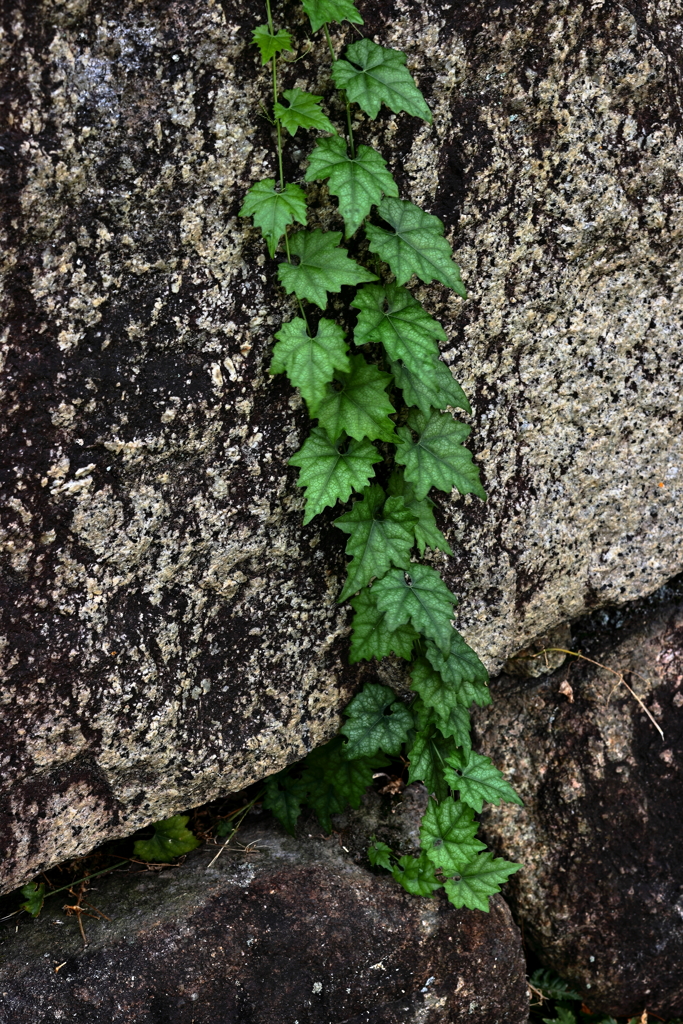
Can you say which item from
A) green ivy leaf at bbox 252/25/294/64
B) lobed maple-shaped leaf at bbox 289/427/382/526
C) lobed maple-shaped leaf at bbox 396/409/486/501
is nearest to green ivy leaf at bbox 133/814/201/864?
lobed maple-shaped leaf at bbox 289/427/382/526

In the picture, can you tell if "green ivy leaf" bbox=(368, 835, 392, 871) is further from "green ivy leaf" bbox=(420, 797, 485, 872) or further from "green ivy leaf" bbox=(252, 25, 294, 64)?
"green ivy leaf" bbox=(252, 25, 294, 64)

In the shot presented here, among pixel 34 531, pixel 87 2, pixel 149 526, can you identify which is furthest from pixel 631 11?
pixel 34 531

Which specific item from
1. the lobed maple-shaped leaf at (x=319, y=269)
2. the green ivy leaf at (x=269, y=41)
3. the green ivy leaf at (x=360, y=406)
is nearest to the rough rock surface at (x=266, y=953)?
the green ivy leaf at (x=360, y=406)

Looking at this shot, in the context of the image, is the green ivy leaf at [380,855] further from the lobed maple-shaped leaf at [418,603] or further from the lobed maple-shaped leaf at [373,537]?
the lobed maple-shaped leaf at [373,537]

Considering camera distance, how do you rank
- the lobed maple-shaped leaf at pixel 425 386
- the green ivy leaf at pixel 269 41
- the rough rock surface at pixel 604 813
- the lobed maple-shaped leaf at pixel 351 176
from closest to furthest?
1. the green ivy leaf at pixel 269 41
2. the lobed maple-shaped leaf at pixel 351 176
3. the lobed maple-shaped leaf at pixel 425 386
4. the rough rock surface at pixel 604 813

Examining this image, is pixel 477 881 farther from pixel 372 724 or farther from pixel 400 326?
pixel 400 326

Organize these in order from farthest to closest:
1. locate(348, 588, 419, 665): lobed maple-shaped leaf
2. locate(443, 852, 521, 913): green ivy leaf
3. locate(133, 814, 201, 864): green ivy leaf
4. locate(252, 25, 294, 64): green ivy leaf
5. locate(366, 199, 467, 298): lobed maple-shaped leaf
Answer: locate(133, 814, 201, 864): green ivy leaf → locate(443, 852, 521, 913): green ivy leaf → locate(348, 588, 419, 665): lobed maple-shaped leaf → locate(366, 199, 467, 298): lobed maple-shaped leaf → locate(252, 25, 294, 64): green ivy leaf

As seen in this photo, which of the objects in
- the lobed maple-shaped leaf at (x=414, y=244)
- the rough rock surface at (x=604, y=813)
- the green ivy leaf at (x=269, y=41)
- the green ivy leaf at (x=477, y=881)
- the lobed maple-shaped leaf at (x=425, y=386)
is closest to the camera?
the green ivy leaf at (x=269, y=41)
